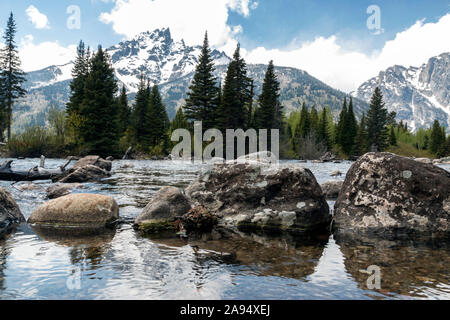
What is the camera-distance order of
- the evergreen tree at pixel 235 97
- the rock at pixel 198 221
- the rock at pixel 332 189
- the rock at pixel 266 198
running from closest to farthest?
the rock at pixel 198 221 < the rock at pixel 266 198 < the rock at pixel 332 189 < the evergreen tree at pixel 235 97

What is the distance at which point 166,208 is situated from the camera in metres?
6.55

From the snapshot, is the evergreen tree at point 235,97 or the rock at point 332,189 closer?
the rock at point 332,189

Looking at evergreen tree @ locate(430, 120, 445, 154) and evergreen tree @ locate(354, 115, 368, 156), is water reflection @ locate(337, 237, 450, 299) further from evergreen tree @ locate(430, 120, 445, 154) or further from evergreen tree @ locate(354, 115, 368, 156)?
evergreen tree @ locate(430, 120, 445, 154)

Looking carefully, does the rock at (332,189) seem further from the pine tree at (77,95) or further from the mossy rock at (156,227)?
the pine tree at (77,95)

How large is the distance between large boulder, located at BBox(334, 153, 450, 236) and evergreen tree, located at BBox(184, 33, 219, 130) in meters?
39.9

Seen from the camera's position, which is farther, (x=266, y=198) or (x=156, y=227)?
(x=266, y=198)

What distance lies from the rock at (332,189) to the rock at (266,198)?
3794 mm

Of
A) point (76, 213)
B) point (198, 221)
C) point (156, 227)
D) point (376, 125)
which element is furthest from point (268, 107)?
point (76, 213)

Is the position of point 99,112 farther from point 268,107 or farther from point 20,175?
point 268,107

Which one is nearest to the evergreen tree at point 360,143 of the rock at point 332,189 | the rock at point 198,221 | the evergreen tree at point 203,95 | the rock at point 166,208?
the evergreen tree at point 203,95

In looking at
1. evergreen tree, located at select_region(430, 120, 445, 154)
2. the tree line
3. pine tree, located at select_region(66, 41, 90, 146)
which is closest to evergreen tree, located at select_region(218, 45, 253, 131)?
the tree line

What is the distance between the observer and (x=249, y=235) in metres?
5.89

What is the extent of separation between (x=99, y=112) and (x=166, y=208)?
32337mm

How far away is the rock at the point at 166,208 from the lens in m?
6.35
